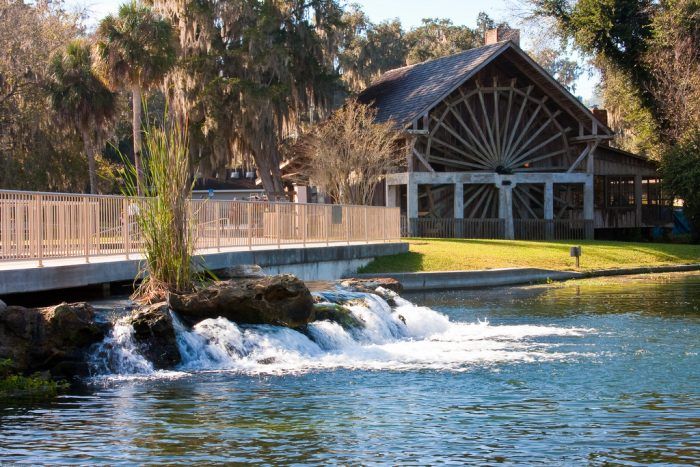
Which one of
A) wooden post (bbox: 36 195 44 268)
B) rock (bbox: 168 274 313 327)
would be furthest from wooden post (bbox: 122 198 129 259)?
rock (bbox: 168 274 313 327)

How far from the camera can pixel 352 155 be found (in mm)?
34906

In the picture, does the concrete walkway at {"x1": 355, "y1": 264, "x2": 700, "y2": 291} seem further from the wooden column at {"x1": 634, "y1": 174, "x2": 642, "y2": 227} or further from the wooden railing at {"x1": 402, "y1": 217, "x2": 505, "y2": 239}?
the wooden column at {"x1": 634, "y1": 174, "x2": 642, "y2": 227}

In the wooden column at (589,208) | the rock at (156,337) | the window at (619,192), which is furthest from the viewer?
the window at (619,192)

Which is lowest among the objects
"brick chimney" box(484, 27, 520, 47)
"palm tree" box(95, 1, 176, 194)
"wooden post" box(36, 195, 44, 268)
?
"wooden post" box(36, 195, 44, 268)

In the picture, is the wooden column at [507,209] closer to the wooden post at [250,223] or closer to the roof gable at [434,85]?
the roof gable at [434,85]

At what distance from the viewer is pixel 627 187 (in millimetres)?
46156

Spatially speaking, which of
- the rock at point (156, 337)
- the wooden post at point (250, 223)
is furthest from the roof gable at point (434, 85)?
the rock at point (156, 337)

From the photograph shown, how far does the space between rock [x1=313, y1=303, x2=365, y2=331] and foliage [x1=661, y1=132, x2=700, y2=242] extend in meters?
25.7

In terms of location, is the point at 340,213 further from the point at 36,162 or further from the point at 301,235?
the point at 36,162

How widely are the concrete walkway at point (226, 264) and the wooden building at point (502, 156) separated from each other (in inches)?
369

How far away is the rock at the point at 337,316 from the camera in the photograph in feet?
53.5

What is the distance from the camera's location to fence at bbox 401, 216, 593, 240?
3772cm

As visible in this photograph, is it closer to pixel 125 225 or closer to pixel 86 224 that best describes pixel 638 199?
pixel 125 225

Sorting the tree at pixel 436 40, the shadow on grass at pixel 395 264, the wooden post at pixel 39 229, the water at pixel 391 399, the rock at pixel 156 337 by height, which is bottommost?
the water at pixel 391 399
